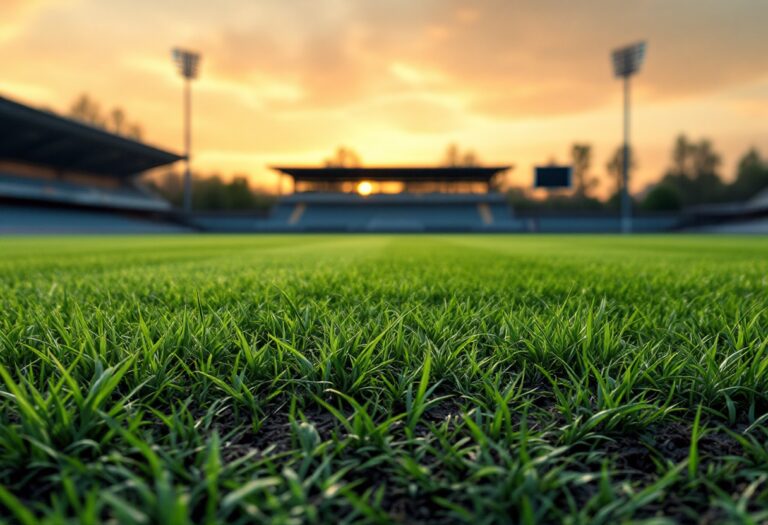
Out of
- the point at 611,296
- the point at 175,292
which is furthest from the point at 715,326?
the point at 175,292

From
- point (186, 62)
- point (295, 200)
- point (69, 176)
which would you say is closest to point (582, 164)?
point (295, 200)

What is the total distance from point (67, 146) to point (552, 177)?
1919 inches

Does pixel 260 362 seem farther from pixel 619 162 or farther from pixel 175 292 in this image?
pixel 619 162

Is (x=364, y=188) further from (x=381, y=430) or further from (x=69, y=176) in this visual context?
(x=381, y=430)

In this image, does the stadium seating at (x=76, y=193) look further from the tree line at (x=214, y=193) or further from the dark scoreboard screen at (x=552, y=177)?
the dark scoreboard screen at (x=552, y=177)

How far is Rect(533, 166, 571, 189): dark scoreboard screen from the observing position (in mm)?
46219

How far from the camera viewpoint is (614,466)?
844 millimetres

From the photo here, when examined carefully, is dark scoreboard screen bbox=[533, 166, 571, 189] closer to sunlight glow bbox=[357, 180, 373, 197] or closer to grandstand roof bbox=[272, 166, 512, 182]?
grandstand roof bbox=[272, 166, 512, 182]

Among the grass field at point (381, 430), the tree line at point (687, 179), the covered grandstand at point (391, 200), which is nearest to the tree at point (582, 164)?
the tree line at point (687, 179)

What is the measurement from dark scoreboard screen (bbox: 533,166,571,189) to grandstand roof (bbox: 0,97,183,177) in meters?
40.0

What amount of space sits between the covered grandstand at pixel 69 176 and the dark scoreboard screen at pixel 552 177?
40.4m

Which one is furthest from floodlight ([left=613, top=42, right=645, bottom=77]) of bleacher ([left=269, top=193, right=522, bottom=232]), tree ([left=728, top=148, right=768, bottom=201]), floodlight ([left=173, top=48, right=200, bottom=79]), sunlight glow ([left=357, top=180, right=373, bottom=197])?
floodlight ([left=173, top=48, right=200, bottom=79])

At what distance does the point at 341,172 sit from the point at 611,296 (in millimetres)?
50053

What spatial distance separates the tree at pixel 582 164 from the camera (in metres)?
68.0
